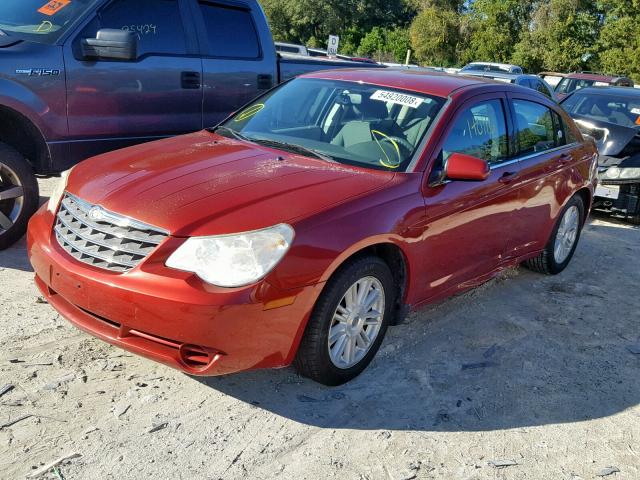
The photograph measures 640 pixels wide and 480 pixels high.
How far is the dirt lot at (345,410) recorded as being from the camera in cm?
296

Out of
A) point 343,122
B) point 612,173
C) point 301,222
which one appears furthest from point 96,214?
point 612,173

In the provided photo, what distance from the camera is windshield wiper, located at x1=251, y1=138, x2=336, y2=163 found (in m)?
4.01

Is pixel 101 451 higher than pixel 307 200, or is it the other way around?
pixel 307 200

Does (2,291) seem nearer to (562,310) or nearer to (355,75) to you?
(355,75)

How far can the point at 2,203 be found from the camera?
5.04 metres

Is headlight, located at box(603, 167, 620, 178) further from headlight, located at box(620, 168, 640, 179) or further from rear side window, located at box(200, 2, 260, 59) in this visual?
rear side window, located at box(200, 2, 260, 59)

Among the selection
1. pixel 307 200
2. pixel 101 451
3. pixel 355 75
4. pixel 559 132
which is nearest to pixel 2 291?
pixel 101 451

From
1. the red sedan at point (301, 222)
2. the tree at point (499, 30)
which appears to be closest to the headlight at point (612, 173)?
A: the red sedan at point (301, 222)

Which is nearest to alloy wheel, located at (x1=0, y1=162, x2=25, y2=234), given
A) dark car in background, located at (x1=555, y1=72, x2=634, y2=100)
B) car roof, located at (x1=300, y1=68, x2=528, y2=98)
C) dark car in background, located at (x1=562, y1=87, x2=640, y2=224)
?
car roof, located at (x1=300, y1=68, x2=528, y2=98)

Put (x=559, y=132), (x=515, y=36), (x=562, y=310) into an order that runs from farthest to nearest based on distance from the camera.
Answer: (x=515, y=36), (x=559, y=132), (x=562, y=310)

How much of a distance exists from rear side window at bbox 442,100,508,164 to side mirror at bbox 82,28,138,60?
2.51m

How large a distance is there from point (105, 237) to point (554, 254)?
392cm

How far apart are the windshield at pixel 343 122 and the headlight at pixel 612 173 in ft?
14.9

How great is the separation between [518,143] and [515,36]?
4121cm
